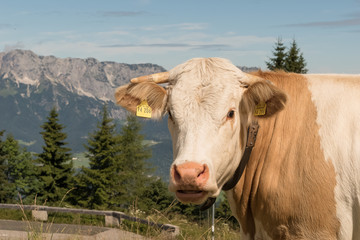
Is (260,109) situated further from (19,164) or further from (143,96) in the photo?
(19,164)

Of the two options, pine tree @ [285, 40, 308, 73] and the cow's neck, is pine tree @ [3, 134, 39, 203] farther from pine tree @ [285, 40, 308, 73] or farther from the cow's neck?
the cow's neck

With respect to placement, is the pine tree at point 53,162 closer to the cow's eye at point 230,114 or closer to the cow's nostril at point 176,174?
the cow's eye at point 230,114

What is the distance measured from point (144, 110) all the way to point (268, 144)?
1.51m

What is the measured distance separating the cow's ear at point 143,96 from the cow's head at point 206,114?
0.04 feet

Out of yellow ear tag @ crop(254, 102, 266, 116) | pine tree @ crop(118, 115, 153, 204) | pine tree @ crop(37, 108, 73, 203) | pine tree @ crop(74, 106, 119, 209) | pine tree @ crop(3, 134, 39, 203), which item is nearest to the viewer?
yellow ear tag @ crop(254, 102, 266, 116)

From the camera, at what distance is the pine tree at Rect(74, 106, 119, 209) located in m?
66.4

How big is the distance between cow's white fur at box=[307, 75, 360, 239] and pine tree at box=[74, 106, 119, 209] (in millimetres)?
62067

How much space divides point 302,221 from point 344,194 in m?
0.50

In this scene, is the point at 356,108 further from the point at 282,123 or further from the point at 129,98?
the point at 129,98

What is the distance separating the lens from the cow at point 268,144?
438 centimetres

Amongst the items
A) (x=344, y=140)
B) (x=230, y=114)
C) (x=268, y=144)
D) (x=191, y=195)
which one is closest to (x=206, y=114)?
(x=230, y=114)

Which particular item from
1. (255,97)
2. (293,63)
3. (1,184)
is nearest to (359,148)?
(255,97)

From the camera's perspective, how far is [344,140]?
4.57 m

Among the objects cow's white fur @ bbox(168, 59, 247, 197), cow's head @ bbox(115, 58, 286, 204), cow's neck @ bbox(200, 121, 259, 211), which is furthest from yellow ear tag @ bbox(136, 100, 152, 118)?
cow's neck @ bbox(200, 121, 259, 211)
